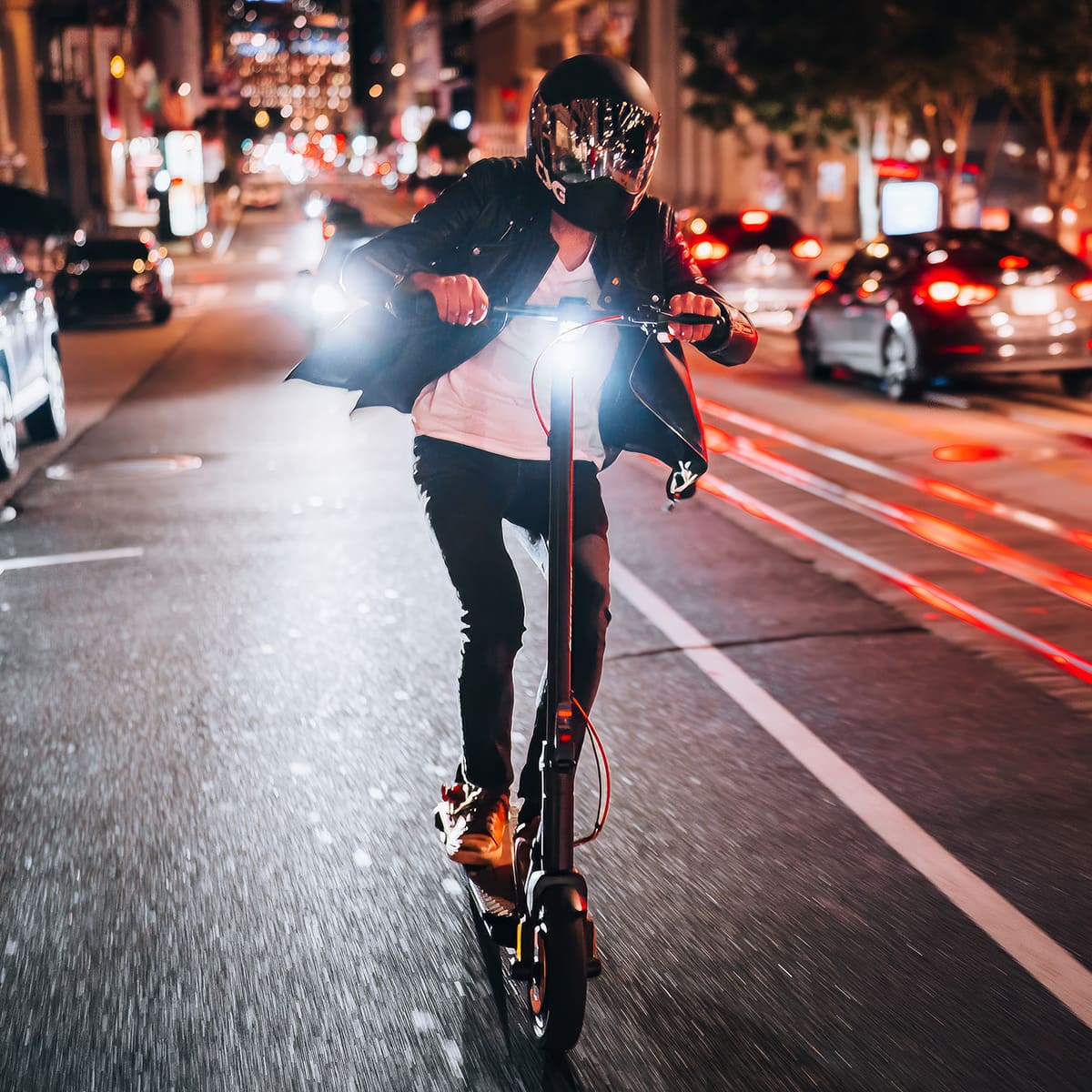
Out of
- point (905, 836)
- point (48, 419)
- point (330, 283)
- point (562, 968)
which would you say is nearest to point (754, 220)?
point (330, 283)

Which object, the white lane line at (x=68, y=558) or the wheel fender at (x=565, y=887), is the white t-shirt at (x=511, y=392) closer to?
the wheel fender at (x=565, y=887)

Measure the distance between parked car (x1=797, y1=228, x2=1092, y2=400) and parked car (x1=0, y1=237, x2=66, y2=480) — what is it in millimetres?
7777

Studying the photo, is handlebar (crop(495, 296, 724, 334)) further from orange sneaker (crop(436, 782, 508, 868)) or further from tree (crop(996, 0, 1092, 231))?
tree (crop(996, 0, 1092, 231))

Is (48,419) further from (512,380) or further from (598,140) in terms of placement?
(598,140)

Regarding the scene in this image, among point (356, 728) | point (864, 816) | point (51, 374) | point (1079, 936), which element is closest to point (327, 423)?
point (51, 374)

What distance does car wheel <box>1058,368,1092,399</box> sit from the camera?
1605 centimetres

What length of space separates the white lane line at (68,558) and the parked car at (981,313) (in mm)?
8726

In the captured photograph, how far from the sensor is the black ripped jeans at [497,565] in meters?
3.74

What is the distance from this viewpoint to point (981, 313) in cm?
1566

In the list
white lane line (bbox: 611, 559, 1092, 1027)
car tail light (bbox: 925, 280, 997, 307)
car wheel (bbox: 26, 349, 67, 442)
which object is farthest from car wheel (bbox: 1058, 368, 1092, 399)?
white lane line (bbox: 611, 559, 1092, 1027)

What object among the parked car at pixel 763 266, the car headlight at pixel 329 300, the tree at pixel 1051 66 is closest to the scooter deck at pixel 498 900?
the car headlight at pixel 329 300

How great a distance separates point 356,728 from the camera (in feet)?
19.1

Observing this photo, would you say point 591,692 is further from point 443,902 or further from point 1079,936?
point 1079,936

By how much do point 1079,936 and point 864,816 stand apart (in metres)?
0.96
